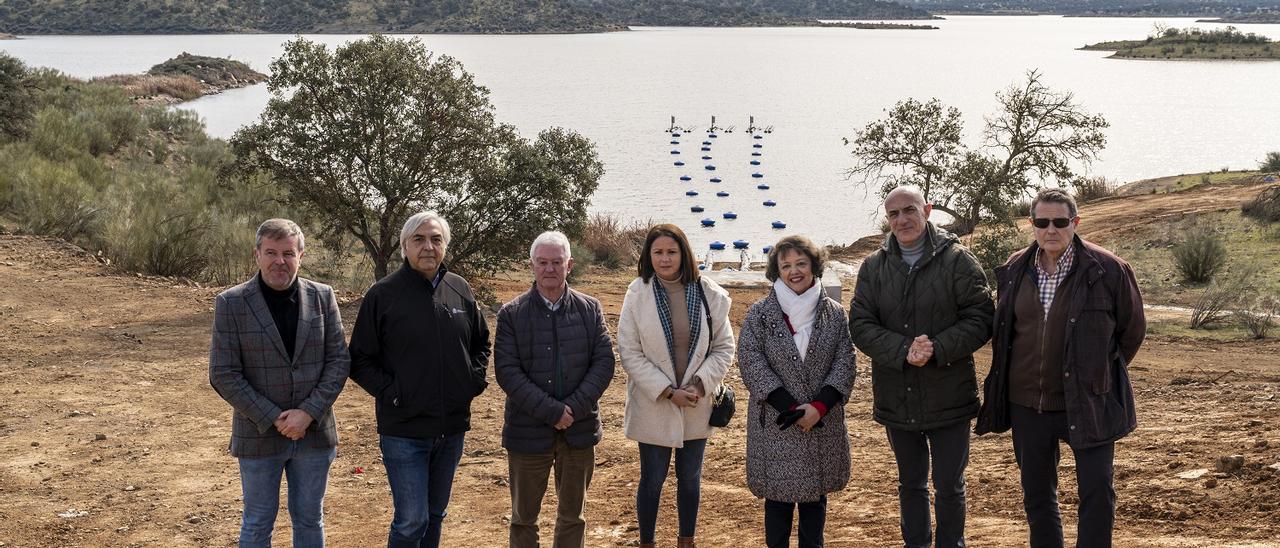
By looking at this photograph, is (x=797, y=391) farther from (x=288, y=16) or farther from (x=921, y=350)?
(x=288, y=16)

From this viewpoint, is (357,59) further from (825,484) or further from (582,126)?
(582,126)

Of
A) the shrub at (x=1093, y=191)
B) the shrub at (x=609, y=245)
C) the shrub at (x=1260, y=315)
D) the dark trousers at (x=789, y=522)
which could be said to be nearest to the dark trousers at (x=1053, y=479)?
the dark trousers at (x=789, y=522)

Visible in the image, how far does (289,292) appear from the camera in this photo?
463 cm

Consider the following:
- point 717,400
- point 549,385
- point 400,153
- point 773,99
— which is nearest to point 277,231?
point 549,385

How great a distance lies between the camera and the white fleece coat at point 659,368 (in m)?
4.96

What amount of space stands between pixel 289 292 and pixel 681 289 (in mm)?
1693

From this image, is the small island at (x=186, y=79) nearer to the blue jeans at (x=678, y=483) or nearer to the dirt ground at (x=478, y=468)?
the dirt ground at (x=478, y=468)

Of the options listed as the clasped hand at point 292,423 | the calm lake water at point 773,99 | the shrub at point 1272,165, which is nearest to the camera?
the clasped hand at point 292,423

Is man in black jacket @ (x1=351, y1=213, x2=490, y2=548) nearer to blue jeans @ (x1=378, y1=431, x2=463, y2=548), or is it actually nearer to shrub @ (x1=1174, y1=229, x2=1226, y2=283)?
blue jeans @ (x1=378, y1=431, x2=463, y2=548)

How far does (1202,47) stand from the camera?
101 meters

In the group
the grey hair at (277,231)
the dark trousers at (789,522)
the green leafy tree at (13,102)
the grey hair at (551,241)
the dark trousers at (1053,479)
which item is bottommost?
the dark trousers at (789,522)

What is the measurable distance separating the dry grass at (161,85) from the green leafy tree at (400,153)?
1654 inches

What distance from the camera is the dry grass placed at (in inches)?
2186

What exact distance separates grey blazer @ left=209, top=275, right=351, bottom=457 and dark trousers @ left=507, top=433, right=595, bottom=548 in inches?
32.7
